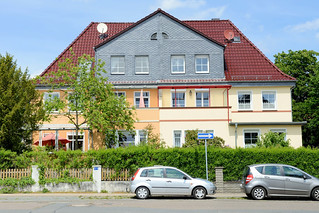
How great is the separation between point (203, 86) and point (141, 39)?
6.31 meters

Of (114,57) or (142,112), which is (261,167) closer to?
(142,112)

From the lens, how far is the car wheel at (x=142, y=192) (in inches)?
749

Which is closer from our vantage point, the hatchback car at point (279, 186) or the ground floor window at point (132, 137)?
the hatchback car at point (279, 186)

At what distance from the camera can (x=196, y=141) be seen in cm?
2711

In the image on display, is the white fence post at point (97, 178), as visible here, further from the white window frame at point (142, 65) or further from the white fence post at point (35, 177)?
the white window frame at point (142, 65)

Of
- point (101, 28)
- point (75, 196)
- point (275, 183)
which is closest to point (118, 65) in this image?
point (101, 28)

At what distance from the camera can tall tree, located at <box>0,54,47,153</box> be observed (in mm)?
22906

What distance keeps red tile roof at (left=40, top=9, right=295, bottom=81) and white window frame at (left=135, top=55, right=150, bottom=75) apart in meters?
2.51

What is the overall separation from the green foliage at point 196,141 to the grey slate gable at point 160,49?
645 cm

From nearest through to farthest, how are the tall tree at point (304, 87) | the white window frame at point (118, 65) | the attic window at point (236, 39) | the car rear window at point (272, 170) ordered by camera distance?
1. the car rear window at point (272, 170)
2. the white window frame at point (118, 65)
3. the attic window at point (236, 39)
4. the tall tree at point (304, 87)

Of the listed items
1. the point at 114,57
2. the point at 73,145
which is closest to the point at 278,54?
the point at 114,57

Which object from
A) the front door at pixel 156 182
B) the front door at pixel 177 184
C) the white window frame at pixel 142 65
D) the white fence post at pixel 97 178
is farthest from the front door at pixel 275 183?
the white window frame at pixel 142 65

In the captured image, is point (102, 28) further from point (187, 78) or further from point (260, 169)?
point (260, 169)

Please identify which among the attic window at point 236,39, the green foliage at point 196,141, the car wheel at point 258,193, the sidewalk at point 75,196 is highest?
the attic window at point 236,39
